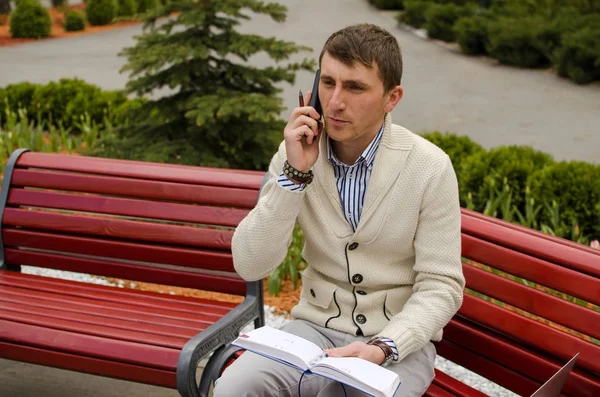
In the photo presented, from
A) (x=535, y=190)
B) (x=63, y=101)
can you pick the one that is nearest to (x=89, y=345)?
(x=535, y=190)

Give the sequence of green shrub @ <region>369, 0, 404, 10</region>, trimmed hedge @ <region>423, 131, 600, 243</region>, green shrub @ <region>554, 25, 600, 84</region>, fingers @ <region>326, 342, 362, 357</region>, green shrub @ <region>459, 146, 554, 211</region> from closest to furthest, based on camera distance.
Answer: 1. fingers @ <region>326, 342, 362, 357</region>
2. trimmed hedge @ <region>423, 131, 600, 243</region>
3. green shrub @ <region>459, 146, 554, 211</region>
4. green shrub @ <region>554, 25, 600, 84</region>
5. green shrub @ <region>369, 0, 404, 10</region>

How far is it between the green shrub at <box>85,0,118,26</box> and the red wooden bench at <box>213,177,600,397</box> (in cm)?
1917

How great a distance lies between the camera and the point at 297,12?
21.1m

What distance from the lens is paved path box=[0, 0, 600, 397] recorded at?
1070 cm

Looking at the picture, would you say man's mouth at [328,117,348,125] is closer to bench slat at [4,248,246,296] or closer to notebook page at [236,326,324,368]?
notebook page at [236,326,324,368]

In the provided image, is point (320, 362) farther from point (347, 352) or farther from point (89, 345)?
point (89, 345)

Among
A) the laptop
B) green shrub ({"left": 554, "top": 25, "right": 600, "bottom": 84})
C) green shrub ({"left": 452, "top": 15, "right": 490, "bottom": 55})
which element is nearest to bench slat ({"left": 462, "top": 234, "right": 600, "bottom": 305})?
the laptop

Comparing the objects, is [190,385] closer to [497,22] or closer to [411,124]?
[411,124]

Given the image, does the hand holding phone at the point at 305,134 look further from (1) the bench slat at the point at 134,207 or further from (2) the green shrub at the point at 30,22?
(2) the green shrub at the point at 30,22

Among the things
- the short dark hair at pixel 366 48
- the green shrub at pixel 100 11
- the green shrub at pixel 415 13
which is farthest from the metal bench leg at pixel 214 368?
the green shrub at pixel 100 11

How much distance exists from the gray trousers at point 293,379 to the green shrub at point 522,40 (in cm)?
1175

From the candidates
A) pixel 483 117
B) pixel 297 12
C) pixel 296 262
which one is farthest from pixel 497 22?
pixel 296 262

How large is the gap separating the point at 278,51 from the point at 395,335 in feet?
12.3

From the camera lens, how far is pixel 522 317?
10.1 ft
